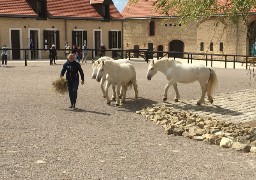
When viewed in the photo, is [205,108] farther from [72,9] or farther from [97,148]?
[72,9]

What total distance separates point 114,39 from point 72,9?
565cm

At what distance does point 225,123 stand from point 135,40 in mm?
38115

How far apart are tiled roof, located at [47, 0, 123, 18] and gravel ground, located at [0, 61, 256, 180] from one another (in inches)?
979

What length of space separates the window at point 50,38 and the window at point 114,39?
6.35m

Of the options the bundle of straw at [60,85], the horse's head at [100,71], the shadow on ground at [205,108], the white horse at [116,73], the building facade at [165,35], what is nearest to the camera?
the shadow on ground at [205,108]

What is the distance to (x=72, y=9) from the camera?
38719mm

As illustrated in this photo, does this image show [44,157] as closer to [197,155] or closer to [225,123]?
[197,155]

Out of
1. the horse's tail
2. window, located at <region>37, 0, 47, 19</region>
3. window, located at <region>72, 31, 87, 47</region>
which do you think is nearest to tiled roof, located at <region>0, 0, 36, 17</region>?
window, located at <region>37, 0, 47, 19</region>

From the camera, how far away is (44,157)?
729 centimetres

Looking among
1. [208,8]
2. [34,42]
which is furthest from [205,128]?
[34,42]

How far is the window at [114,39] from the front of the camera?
41500 mm

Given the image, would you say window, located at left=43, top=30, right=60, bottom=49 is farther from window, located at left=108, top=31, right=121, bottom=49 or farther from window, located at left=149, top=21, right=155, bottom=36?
window, located at left=149, top=21, right=155, bottom=36

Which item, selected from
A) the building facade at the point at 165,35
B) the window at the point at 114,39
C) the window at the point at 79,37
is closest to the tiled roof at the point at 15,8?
the window at the point at 79,37

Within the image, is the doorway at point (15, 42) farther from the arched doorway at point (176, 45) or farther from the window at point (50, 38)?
the arched doorway at point (176, 45)
